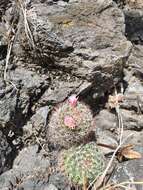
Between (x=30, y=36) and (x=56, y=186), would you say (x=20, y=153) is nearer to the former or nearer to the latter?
(x=56, y=186)

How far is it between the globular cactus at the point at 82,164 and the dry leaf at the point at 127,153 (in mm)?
347

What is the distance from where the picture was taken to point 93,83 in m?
5.37

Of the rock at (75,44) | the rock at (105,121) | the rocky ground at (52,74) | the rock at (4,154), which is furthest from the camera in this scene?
the rock at (105,121)

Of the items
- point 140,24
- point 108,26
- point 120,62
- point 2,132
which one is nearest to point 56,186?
point 2,132

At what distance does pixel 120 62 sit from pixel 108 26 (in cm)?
45

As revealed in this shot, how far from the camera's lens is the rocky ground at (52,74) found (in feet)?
16.5

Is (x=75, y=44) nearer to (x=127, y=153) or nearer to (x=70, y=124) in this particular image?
(x=70, y=124)

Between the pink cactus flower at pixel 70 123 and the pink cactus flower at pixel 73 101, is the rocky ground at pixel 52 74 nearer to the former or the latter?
the pink cactus flower at pixel 73 101

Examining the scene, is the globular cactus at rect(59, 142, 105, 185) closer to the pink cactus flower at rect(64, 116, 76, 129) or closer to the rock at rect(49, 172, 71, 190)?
the rock at rect(49, 172, 71, 190)

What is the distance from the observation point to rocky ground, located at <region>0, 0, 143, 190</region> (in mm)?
5035

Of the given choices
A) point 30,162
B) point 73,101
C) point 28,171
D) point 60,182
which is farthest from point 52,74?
point 60,182

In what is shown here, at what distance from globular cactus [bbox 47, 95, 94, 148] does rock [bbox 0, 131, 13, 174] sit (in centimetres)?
50

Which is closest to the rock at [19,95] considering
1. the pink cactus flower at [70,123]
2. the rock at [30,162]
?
the rock at [30,162]

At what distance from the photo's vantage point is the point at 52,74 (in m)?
5.38
